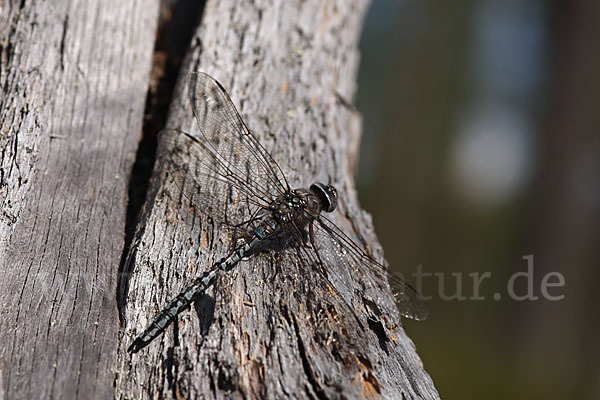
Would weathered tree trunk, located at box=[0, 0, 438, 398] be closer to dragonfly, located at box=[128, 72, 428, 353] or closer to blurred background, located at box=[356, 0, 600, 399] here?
dragonfly, located at box=[128, 72, 428, 353]

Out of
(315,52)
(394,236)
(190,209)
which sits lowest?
(190,209)

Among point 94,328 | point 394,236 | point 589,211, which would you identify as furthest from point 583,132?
point 94,328

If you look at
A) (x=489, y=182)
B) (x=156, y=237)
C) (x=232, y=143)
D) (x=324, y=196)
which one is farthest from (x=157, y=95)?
(x=489, y=182)

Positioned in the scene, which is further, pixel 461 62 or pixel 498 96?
pixel 461 62

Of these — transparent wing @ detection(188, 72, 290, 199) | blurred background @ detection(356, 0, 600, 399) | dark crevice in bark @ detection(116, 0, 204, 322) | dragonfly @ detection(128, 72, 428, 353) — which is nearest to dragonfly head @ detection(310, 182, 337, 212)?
dragonfly @ detection(128, 72, 428, 353)

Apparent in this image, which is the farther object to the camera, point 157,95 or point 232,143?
point 157,95

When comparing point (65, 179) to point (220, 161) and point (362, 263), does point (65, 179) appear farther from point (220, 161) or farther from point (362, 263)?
point (362, 263)

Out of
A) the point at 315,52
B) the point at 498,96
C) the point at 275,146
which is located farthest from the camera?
the point at 498,96

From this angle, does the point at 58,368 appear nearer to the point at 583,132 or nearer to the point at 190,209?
the point at 190,209
